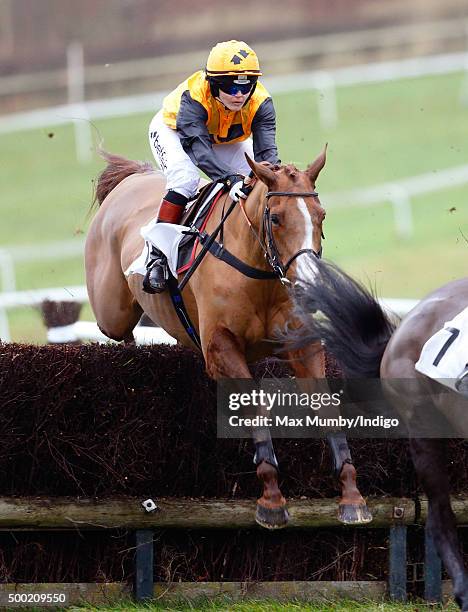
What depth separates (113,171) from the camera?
23.2 feet

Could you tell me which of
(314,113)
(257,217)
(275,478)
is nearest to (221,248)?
(257,217)

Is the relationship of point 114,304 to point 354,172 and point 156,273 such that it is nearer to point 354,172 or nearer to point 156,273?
point 156,273

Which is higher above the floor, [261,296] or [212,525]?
[261,296]

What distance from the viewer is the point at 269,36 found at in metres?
15.1

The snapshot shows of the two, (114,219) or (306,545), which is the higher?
(114,219)

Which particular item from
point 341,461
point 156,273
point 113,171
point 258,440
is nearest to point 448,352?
point 341,461

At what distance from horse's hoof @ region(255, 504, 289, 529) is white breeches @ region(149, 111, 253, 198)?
5.10ft

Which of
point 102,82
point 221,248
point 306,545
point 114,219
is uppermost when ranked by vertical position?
point 102,82

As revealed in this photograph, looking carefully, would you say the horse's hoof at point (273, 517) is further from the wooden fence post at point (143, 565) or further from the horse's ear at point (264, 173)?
the horse's ear at point (264, 173)

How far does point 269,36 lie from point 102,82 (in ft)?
7.36

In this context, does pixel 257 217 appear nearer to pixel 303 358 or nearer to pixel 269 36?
pixel 303 358

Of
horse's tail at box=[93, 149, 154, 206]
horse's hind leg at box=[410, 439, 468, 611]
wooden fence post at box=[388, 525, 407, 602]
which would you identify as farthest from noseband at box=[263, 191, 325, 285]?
horse's tail at box=[93, 149, 154, 206]

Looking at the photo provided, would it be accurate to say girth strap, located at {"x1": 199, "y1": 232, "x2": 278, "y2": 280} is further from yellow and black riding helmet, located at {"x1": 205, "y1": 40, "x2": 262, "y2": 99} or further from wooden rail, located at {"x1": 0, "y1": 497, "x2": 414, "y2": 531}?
wooden rail, located at {"x1": 0, "y1": 497, "x2": 414, "y2": 531}

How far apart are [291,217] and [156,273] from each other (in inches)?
43.2
